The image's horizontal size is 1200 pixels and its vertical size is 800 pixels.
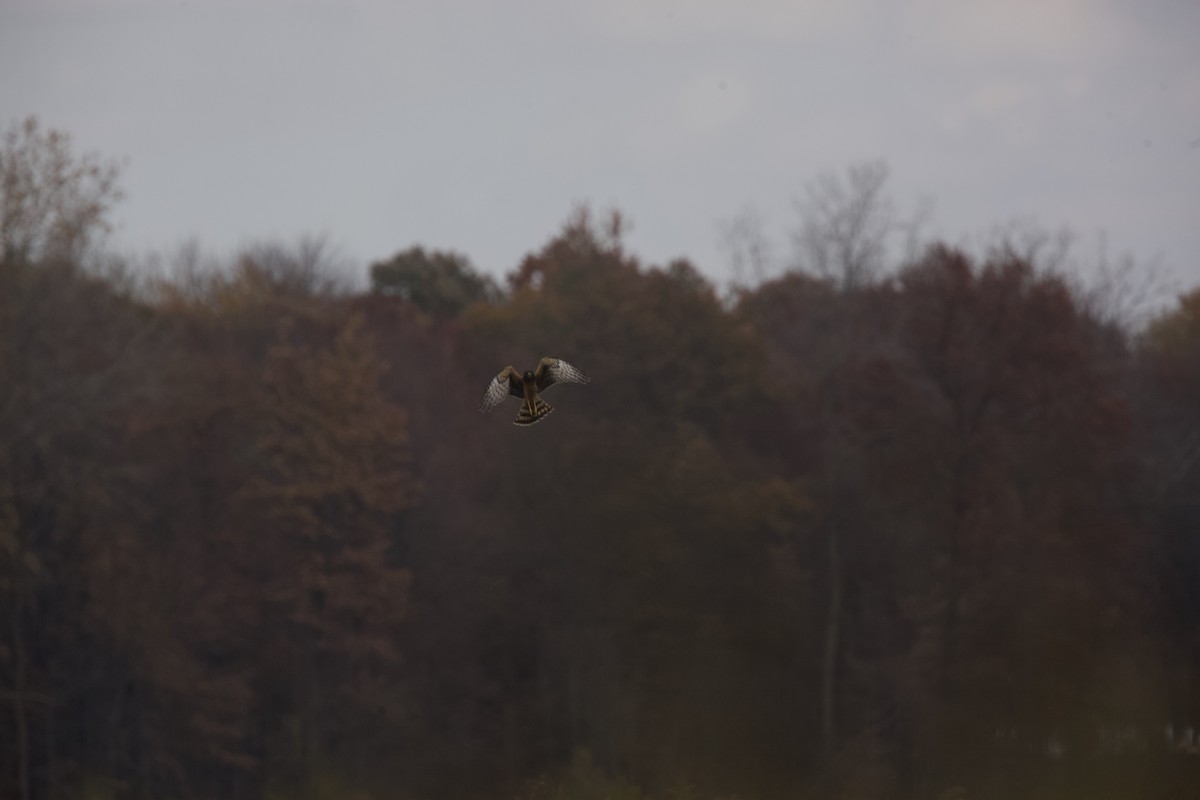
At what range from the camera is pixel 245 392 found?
38.7m

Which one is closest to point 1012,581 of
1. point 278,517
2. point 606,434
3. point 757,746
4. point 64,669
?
point 757,746

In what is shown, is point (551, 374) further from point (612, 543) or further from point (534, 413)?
point (612, 543)

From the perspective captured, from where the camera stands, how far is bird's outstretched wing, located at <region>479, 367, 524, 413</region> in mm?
10867

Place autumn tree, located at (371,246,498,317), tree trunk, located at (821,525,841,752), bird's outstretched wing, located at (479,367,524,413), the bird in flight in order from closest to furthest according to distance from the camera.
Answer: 1. the bird in flight
2. bird's outstretched wing, located at (479,367,524,413)
3. tree trunk, located at (821,525,841,752)
4. autumn tree, located at (371,246,498,317)

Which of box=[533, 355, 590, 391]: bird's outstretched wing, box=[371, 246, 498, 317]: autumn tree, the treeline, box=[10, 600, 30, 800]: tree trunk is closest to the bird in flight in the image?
box=[533, 355, 590, 391]: bird's outstretched wing

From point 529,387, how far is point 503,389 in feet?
1.04

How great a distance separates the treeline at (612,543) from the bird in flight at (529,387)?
1912cm

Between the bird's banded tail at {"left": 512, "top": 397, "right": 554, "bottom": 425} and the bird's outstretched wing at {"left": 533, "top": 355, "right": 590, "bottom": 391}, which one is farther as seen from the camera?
the bird's outstretched wing at {"left": 533, "top": 355, "right": 590, "bottom": 391}

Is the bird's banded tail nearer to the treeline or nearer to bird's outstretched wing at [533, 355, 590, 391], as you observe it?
bird's outstretched wing at [533, 355, 590, 391]

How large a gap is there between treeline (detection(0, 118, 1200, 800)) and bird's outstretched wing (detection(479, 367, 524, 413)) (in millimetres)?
19103

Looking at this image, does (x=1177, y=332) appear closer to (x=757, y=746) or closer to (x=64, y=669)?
(x=757, y=746)

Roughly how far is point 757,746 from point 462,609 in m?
9.52

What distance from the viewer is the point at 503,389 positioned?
36.5ft

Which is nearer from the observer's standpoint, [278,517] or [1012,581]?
[1012,581]
